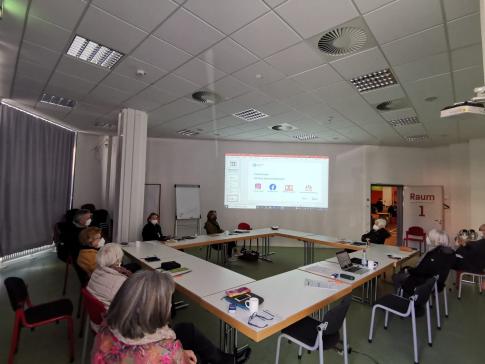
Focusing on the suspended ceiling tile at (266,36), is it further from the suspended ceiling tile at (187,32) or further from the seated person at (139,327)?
the seated person at (139,327)

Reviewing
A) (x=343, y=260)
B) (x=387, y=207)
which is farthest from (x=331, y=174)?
(x=387, y=207)

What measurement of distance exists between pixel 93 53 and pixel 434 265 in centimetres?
499

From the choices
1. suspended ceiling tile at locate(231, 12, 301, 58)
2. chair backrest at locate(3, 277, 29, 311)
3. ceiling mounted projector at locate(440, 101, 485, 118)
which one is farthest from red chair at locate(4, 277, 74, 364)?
ceiling mounted projector at locate(440, 101, 485, 118)

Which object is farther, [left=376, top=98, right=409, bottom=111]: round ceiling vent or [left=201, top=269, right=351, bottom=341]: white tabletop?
[left=376, top=98, right=409, bottom=111]: round ceiling vent

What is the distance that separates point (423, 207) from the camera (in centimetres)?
783

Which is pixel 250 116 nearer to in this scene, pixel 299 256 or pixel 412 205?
pixel 299 256

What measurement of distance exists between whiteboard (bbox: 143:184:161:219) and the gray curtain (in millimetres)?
2020

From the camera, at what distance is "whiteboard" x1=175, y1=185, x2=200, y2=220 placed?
7469 millimetres

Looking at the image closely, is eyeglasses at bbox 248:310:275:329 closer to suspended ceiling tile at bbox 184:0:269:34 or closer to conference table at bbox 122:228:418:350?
conference table at bbox 122:228:418:350

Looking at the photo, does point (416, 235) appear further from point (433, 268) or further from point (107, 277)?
point (107, 277)

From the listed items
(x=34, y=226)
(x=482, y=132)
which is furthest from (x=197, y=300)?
(x=482, y=132)

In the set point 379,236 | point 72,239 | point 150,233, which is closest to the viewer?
point 72,239

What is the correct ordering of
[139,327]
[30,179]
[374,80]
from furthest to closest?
[30,179] → [374,80] → [139,327]

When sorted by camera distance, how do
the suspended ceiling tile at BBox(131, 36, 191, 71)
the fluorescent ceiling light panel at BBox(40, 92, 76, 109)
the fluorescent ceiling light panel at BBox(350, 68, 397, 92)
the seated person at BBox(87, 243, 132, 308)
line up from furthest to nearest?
the fluorescent ceiling light panel at BBox(40, 92, 76, 109) < the fluorescent ceiling light panel at BBox(350, 68, 397, 92) < the suspended ceiling tile at BBox(131, 36, 191, 71) < the seated person at BBox(87, 243, 132, 308)
